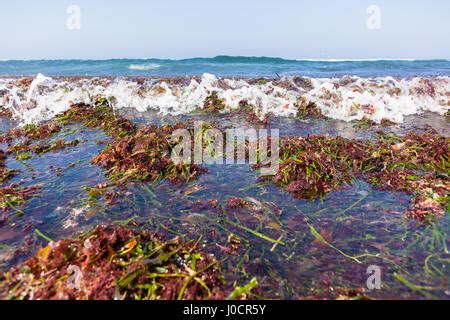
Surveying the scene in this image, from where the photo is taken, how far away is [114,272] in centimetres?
304

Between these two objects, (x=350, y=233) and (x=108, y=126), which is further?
(x=108, y=126)

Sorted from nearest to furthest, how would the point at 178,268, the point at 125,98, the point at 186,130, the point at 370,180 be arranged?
the point at 178,268 → the point at 370,180 → the point at 186,130 → the point at 125,98

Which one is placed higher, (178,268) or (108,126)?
(108,126)

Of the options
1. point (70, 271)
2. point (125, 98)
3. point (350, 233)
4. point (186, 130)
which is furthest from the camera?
point (125, 98)

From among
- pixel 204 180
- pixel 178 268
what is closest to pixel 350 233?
pixel 178 268

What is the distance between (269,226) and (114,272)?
2049mm

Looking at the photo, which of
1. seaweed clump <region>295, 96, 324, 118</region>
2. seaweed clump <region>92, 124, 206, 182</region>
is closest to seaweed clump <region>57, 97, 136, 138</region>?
seaweed clump <region>92, 124, 206, 182</region>

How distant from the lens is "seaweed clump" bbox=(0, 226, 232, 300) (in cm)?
293

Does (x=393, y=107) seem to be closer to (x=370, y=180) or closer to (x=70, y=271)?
(x=370, y=180)

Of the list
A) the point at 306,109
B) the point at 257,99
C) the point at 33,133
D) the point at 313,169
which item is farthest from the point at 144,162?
the point at 306,109

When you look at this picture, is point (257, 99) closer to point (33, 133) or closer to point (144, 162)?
point (144, 162)
